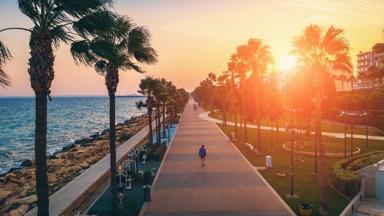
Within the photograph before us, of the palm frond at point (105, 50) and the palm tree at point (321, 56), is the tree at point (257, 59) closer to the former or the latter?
the palm tree at point (321, 56)

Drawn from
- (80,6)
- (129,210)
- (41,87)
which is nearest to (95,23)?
(80,6)

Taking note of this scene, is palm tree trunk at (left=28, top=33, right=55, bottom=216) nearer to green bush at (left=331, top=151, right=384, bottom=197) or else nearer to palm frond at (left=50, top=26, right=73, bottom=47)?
palm frond at (left=50, top=26, right=73, bottom=47)

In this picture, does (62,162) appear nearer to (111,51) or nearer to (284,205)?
(284,205)

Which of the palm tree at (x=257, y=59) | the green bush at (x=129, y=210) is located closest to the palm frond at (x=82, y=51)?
the green bush at (x=129, y=210)

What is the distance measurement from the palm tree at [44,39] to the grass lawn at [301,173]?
1171 cm

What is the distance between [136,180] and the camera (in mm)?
23078

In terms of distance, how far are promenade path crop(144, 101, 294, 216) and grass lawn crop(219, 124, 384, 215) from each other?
29.2 inches

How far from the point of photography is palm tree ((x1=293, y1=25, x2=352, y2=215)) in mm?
17484

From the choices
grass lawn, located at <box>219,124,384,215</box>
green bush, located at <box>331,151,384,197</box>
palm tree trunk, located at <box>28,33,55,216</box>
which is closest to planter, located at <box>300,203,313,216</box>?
grass lawn, located at <box>219,124,384,215</box>

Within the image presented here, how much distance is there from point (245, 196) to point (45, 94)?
1246 centimetres

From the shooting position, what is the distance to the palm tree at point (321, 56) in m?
17.5

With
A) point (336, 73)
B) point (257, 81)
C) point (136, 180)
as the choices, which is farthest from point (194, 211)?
point (257, 81)

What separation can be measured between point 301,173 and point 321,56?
377 inches

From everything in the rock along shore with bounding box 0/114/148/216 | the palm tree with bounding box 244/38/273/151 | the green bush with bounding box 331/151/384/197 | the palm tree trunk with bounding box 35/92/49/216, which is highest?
the palm tree with bounding box 244/38/273/151
